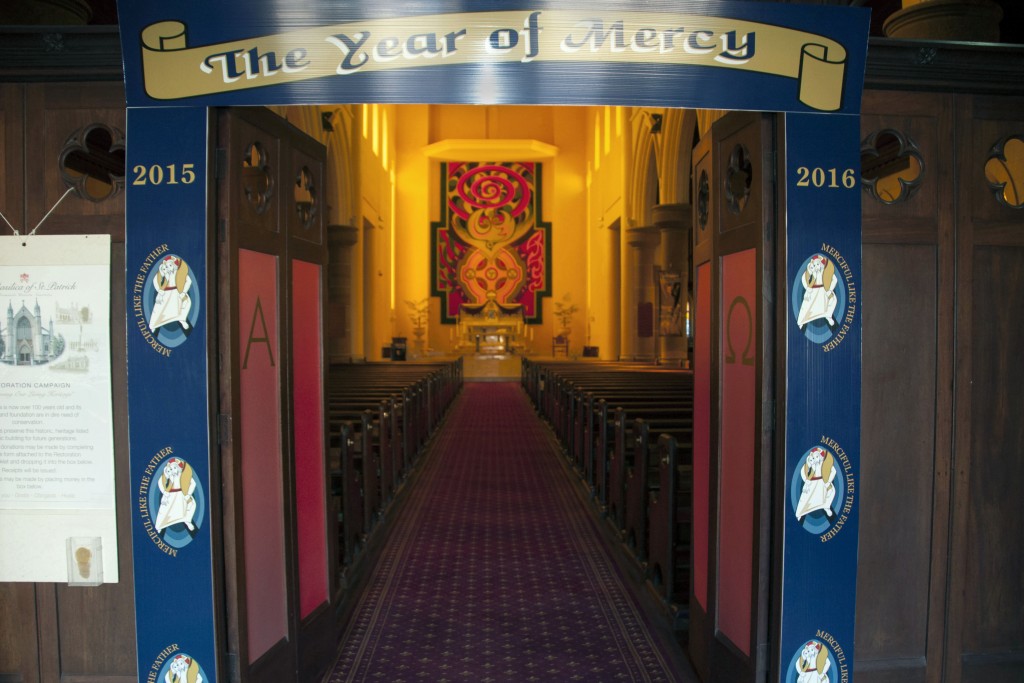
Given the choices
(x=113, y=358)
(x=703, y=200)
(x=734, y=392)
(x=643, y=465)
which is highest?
(x=703, y=200)

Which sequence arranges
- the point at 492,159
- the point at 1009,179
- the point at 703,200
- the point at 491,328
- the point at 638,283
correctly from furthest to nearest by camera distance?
the point at 492,159
the point at 491,328
the point at 638,283
the point at 703,200
the point at 1009,179

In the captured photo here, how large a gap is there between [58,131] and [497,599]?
117 inches

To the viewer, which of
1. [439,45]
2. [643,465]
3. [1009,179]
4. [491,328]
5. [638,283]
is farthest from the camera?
[491,328]

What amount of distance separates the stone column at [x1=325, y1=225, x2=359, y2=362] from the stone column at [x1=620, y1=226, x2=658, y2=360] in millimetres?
6333

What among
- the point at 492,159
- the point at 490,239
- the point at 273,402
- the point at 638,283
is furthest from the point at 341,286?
the point at 273,402

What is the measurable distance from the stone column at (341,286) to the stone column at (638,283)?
20.8 feet

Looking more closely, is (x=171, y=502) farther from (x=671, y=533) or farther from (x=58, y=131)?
(x=671, y=533)

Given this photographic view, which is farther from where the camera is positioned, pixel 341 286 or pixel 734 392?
pixel 341 286

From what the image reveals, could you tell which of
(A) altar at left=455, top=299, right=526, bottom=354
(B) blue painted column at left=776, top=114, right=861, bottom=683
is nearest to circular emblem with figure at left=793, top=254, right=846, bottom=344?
(B) blue painted column at left=776, top=114, right=861, bottom=683

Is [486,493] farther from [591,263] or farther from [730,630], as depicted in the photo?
[591,263]

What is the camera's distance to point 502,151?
1000 inches

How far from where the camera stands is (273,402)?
285 centimetres

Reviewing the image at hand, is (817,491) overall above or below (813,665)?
above

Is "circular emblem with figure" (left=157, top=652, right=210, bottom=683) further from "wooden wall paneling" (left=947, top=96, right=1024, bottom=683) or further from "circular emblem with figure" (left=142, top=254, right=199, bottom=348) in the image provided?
"wooden wall paneling" (left=947, top=96, right=1024, bottom=683)
